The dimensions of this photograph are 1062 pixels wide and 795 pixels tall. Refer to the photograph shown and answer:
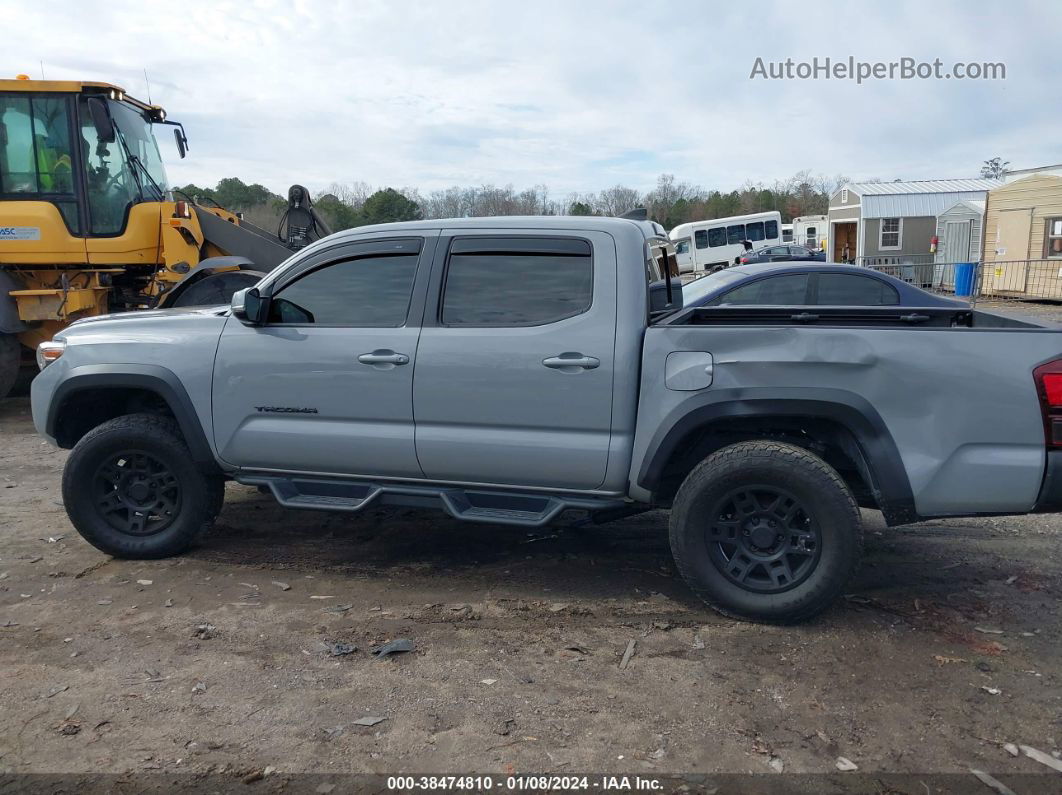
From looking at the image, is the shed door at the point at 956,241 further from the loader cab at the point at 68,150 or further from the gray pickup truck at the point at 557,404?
the gray pickup truck at the point at 557,404

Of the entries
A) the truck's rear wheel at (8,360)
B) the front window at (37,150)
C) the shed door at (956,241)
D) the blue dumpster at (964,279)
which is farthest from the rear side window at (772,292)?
the shed door at (956,241)

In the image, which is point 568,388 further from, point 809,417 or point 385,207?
point 385,207

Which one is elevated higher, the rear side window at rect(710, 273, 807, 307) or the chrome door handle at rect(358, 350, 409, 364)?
the rear side window at rect(710, 273, 807, 307)

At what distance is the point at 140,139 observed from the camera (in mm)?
10516

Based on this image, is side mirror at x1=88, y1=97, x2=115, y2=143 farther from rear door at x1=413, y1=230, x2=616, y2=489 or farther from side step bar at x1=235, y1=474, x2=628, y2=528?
rear door at x1=413, y1=230, x2=616, y2=489

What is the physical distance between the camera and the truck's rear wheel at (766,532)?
13.1ft

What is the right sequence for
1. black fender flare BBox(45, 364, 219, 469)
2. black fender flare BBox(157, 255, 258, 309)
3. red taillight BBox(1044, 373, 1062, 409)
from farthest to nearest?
1. black fender flare BBox(157, 255, 258, 309)
2. black fender flare BBox(45, 364, 219, 469)
3. red taillight BBox(1044, 373, 1062, 409)

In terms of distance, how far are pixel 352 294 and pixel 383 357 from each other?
0.50m

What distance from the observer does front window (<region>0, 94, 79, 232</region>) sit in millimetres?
9562

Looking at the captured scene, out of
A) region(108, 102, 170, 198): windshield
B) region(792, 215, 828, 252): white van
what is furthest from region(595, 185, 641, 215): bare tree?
region(108, 102, 170, 198): windshield

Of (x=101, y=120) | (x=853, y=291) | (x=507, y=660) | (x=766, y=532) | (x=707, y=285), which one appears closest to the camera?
(x=507, y=660)

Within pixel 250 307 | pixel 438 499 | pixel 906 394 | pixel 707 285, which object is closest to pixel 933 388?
pixel 906 394

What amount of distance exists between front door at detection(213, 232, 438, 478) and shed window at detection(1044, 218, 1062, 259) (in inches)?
925

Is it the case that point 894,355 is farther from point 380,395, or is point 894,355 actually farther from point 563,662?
point 380,395
